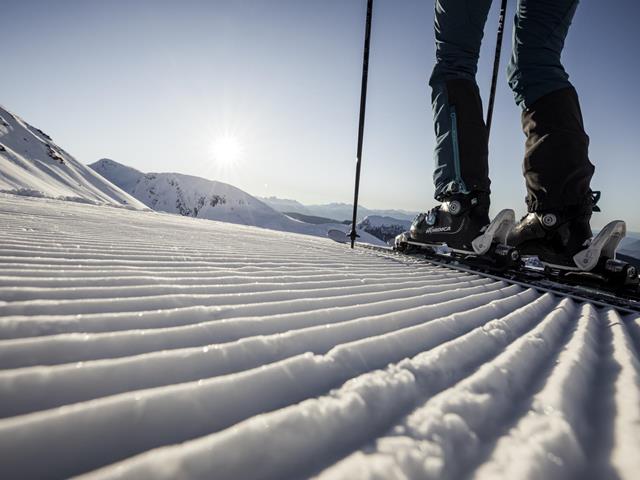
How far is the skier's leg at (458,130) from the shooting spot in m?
2.38

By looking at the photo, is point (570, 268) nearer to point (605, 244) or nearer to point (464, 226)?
point (605, 244)

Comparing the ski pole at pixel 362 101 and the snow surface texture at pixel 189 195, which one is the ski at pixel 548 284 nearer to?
the ski pole at pixel 362 101

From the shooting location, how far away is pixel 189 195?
57.6m

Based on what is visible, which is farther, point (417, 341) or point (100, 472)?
point (417, 341)

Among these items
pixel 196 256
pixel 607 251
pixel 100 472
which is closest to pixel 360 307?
pixel 100 472

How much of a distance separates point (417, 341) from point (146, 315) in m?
0.63

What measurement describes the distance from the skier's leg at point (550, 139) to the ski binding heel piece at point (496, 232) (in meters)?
0.09

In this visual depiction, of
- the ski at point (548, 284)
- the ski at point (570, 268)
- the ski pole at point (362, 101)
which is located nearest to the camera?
the ski at point (548, 284)

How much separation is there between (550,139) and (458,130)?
668 millimetres

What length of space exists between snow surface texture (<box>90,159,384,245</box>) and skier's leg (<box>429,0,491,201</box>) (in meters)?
42.5

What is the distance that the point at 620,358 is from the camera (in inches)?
28.6

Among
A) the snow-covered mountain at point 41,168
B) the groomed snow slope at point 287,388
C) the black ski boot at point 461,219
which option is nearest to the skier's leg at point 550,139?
the black ski boot at point 461,219

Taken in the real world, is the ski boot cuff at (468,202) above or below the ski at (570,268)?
above

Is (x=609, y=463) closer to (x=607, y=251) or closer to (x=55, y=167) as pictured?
(x=607, y=251)
